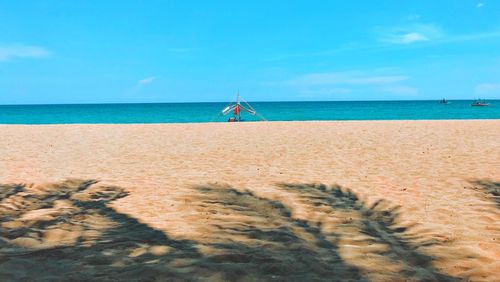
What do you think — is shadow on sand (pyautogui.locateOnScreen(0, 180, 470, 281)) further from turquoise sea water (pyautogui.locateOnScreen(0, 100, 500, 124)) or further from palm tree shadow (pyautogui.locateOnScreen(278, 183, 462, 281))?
turquoise sea water (pyautogui.locateOnScreen(0, 100, 500, 124))

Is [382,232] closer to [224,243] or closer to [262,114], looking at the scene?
[224,243]

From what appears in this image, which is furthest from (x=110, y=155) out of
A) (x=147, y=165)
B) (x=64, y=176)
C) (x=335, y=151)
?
(x=335, y=151)

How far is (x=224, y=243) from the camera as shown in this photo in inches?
176

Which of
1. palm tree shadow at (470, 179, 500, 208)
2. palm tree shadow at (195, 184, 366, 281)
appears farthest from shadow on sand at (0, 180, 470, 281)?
Answer: palm tree shadow at (470, 179, 500, 208)

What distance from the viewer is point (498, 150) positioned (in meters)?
12.9

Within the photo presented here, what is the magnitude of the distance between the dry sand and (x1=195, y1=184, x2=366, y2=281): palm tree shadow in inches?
0.8

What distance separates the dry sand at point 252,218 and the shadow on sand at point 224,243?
0.8 inches

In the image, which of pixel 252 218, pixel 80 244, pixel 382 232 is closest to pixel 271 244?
pixel 252 218

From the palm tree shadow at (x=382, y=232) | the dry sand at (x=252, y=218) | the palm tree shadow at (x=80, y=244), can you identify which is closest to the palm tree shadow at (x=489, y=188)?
the dry sand at (x=252, y=218)

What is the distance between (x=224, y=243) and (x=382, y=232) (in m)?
2.09

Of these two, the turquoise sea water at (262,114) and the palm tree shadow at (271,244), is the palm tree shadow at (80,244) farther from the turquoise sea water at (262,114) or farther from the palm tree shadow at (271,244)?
the turquoise sea water at (262,114)

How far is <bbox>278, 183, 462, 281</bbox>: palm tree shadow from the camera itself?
3.73m

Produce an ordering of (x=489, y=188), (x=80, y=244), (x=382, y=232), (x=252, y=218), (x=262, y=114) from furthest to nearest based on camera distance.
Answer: (x=262, y=114)
(x=489, y=188)
(x=252, y=218)
(x=382, y=232)
(x=80, y=244)

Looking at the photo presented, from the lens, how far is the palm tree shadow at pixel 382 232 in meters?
3.73
